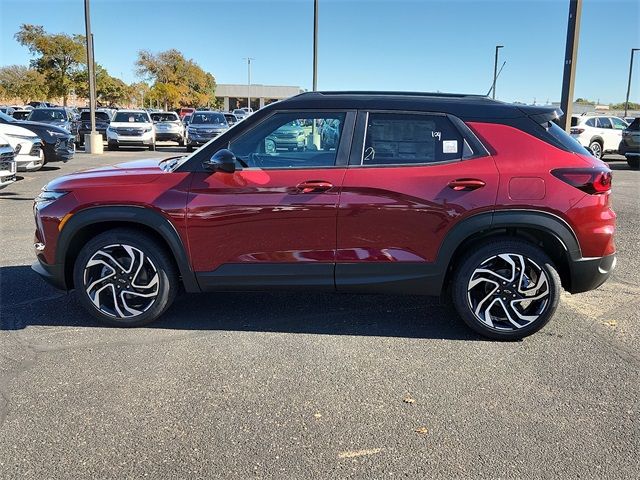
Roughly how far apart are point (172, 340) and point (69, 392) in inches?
35.4

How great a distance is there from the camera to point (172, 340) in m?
4.12

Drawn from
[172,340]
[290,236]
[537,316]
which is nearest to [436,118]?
[290,236]

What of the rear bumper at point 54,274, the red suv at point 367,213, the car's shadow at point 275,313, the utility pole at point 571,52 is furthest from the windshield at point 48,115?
the red suv at point 367,213

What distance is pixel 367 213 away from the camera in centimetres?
397

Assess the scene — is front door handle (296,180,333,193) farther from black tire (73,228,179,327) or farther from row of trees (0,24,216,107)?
row of trees (0,24,216,107)

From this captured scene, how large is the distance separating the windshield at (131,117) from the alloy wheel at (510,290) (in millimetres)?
22381

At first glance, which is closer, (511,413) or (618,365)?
(511,413)

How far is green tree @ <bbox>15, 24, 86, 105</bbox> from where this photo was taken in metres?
43.5

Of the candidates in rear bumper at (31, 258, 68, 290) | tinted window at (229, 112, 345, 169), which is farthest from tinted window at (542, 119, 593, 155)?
rear bumper at (31, 258, 68, 290)

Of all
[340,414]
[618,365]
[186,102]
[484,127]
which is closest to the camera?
[340,414]

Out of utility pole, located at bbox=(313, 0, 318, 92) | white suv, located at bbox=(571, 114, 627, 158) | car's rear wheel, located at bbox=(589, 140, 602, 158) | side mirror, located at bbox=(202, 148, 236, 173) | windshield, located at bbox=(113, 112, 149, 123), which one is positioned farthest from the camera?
windshield, located at bbox=(113, 112, 149, 123)

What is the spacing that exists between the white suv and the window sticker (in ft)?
59.4

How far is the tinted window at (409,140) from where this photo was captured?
4.03 meters

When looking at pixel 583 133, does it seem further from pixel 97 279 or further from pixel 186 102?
pixel 186 102
